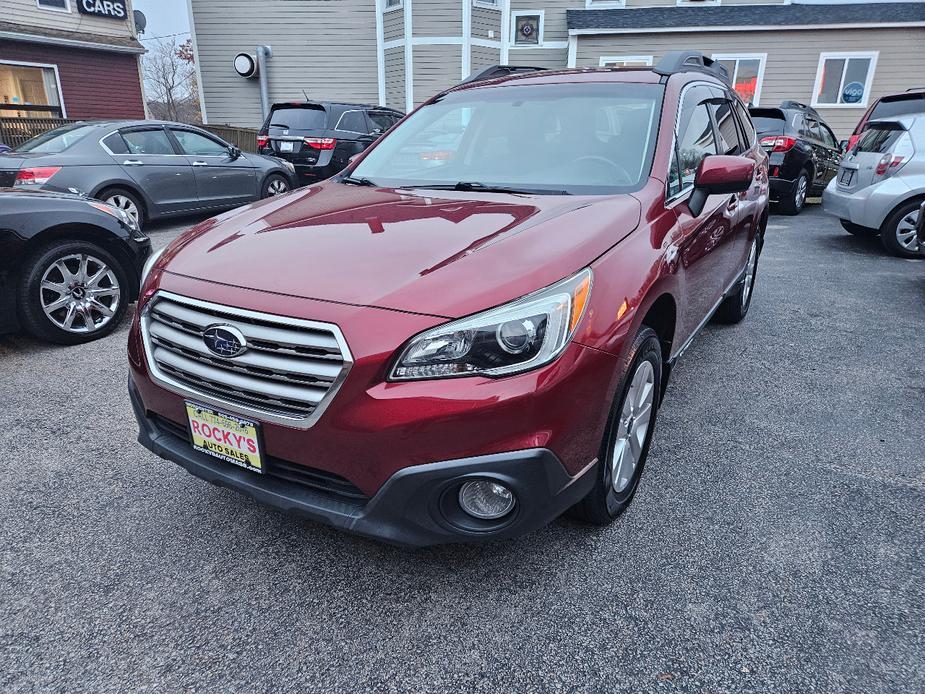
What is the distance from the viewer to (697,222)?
2932 mm

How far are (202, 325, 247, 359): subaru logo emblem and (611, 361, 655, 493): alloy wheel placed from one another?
50.2 inches

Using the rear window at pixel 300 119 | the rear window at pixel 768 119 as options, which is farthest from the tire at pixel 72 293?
the rear window at pixel 768 119

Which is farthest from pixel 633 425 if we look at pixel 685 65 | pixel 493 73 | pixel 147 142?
pixel 147 142

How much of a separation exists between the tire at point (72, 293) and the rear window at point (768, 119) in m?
9.13

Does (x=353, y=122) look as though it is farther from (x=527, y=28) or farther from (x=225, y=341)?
(x=225, y=341)

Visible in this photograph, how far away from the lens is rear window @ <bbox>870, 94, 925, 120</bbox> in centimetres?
921

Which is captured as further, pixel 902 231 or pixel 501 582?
pixel 902 231

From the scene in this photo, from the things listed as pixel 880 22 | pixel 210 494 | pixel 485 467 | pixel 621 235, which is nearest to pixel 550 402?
pixel 485 467

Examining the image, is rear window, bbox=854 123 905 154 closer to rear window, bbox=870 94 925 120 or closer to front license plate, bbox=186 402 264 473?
rear window, bbox=870 94 925 120

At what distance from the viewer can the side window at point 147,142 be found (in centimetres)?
832

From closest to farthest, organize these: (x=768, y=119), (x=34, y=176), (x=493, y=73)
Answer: (x=493, y=73)
(x=34, y=176)
(x=768, y=119)

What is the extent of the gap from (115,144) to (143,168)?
1.35ft

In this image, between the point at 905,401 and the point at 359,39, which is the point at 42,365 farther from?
the point at 359,39

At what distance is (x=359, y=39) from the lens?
18.8 meters
